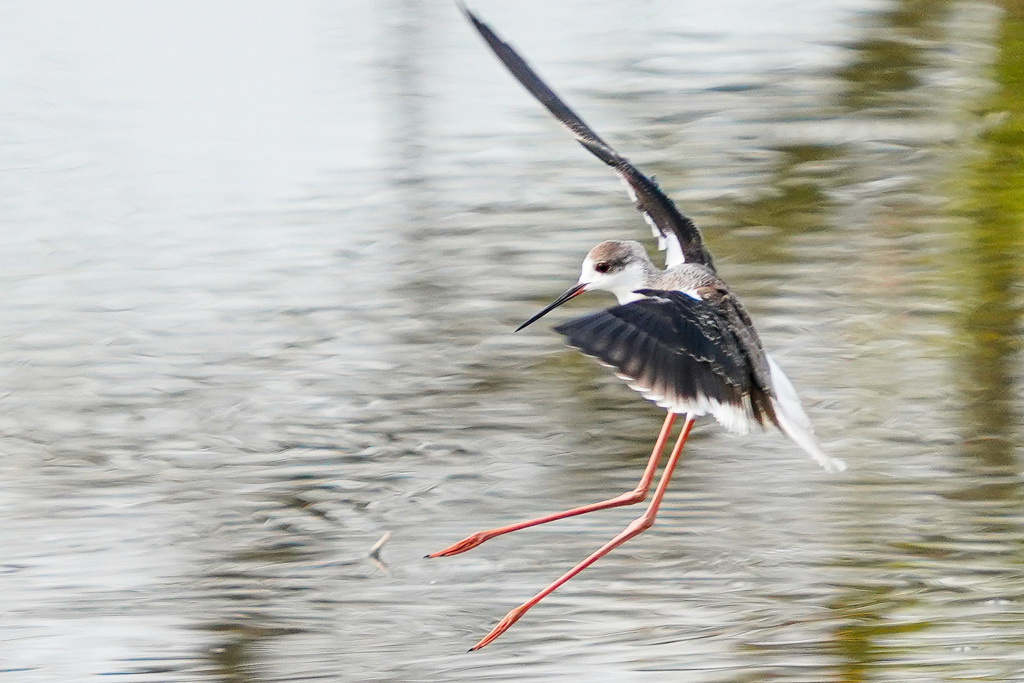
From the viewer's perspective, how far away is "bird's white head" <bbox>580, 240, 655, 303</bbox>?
4719 millimetres

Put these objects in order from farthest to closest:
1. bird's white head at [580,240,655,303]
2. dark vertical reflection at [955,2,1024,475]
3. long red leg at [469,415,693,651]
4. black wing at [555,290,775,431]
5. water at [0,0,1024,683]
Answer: dark vertical reflection at [955,2,1024,475]
bird's white head at [580,240,655,303]
water at [0,0,1024,683]
long red leg at [469,415,693,651]
black wing at [555,290,775,431]

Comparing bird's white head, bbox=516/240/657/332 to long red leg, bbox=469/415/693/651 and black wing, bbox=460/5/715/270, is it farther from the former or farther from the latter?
long red leg, bbox=469/415/693/651

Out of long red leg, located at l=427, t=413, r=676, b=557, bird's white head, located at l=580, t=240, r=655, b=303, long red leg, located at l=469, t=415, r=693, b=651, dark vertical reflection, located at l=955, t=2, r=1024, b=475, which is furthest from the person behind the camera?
dark vertical reflection, located at l=955, t=2, r=1024, b=475

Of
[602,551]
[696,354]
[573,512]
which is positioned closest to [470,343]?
[573,512]

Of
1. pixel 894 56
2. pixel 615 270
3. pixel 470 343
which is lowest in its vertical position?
pixel 470 343

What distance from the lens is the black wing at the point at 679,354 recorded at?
149 inches

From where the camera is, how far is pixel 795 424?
4.25 meters

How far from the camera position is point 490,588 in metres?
4.52

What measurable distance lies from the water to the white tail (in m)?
0.40

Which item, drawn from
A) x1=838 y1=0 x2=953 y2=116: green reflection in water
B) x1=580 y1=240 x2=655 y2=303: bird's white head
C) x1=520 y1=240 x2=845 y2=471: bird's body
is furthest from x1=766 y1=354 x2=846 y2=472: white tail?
x1=838 y1=0 x2=953 y2=116: green reflection in water

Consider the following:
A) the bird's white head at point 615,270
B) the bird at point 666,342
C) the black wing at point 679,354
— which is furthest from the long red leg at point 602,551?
the bird's white head at point 615,270

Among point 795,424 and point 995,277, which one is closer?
point 795,424

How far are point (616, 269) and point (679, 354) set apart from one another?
81 centimetres

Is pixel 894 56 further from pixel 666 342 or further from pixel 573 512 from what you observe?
pixel 666 342
